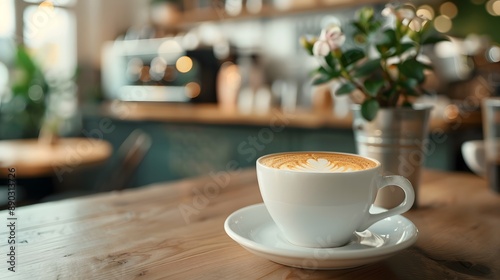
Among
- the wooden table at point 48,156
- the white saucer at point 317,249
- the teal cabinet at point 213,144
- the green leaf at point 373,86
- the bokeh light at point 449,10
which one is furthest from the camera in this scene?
the bokeh light at point 449,10

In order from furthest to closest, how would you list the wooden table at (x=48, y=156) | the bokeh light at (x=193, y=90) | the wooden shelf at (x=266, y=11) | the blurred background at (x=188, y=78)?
1. the bokeh light at (x=193, y=90)
2. the wooden shelf at (x=266, y=11)
3. the blurred background at (x=188, y=78)
4. the wooden table at (x=48, y=156)

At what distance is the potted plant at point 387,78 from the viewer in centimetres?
79

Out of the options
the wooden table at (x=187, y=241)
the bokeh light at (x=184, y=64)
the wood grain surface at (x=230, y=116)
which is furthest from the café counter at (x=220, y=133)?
the wooden table at (x=187, y=241)

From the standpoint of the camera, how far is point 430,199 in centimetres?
92

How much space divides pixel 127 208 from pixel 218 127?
2250 millimetres

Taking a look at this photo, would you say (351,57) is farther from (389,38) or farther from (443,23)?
(443,23)

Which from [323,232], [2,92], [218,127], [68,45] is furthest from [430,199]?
[68,45]

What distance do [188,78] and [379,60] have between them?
2.80 meters

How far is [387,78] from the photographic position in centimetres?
83

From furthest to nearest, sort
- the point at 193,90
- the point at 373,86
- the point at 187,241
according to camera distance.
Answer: the point at 193,90 < the point at 373,86 < the point at 187,241

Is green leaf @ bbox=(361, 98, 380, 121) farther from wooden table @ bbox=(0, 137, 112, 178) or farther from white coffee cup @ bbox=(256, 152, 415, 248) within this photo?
wooden table @ bbox=(0, 137, 112, 178)

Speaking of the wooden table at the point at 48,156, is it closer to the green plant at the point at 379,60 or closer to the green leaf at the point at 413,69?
the green plant at the point at 379,60

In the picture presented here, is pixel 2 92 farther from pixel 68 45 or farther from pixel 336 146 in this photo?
pixel 336 146

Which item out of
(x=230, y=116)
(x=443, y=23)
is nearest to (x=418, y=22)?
(x=230, y=116)
